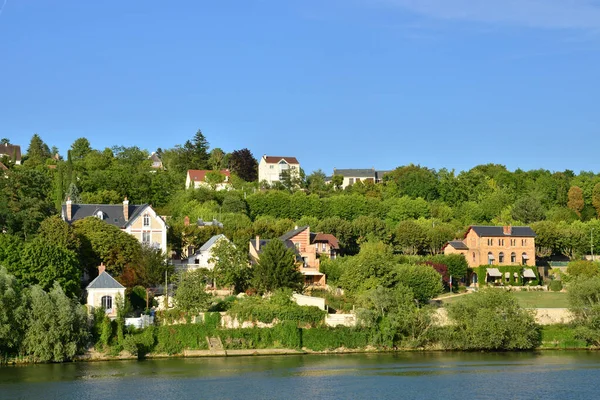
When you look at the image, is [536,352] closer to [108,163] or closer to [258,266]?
[258,266]

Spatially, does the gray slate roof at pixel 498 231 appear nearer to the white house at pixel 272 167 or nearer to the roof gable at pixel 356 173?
the white house at pixel 272 167

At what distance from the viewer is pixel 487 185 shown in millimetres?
105188

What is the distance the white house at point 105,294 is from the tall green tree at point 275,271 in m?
9.25

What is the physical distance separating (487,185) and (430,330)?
53.1 metres

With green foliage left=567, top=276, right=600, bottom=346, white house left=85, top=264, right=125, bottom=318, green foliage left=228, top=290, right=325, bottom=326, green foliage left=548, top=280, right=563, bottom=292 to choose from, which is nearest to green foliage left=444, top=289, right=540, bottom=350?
green foliage left=567, top=276, right=600, bottom=346

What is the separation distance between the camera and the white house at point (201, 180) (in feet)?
343

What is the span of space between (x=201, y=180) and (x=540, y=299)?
50.8 m

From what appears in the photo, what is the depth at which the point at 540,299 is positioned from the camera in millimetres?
65750

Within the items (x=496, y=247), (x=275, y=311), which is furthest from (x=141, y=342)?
(x=496, y=247)

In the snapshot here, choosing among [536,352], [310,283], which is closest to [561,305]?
[536,352]

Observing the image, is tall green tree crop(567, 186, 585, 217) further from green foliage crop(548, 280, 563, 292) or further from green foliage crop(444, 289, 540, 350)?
green foliage crop(444, 289, 540, 350)

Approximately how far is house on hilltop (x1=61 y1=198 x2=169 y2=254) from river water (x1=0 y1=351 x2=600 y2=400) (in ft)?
62.6

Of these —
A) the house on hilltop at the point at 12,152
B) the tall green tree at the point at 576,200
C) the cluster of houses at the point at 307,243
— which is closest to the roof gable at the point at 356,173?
the tall green tree at the point at 576,200

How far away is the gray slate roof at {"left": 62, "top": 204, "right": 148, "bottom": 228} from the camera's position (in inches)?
2726
